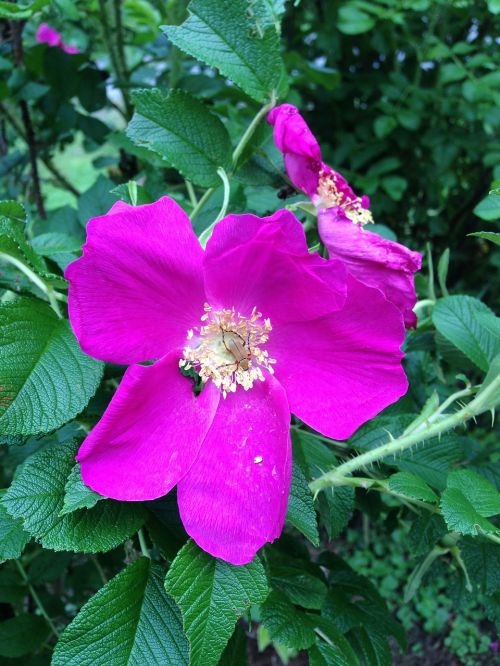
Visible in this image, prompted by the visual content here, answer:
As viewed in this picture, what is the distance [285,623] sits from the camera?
781mm

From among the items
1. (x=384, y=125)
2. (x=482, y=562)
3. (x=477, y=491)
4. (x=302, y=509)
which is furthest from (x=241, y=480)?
(x=384, y=125)

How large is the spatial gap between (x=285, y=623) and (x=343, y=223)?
0.48 meters

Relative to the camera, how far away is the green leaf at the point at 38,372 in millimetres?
625

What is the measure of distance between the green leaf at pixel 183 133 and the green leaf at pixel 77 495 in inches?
15.3

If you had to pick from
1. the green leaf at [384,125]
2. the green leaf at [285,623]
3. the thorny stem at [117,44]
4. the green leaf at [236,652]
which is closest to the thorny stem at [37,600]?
the green leaf at [236,652]

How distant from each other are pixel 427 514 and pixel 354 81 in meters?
1.66

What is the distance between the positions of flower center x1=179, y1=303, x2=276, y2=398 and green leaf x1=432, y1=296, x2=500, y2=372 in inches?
12.0

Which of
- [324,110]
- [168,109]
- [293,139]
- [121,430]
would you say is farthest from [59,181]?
[121,430]

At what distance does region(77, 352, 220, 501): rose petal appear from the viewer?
0.60 metres

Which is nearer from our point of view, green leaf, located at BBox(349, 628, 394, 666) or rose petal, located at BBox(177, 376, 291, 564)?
rose petal, located at BBox(177, 376, 291, 564)

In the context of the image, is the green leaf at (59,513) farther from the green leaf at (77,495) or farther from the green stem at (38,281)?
the green stem at (38,281)

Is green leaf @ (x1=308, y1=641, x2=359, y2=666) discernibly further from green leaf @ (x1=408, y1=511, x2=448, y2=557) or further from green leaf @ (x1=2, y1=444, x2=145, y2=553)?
green leaf @ (x1=2, y1=444, x2=145, y2=553)

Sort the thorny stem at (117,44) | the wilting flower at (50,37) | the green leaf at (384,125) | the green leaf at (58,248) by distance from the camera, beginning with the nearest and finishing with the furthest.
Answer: the green leaf at (58,248)
the thorny stem at (117,44)
the wilting flower at (50,37)
the green leaf at (384,125)

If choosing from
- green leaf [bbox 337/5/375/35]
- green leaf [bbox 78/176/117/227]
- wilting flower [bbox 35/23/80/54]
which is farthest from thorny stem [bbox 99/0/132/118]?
green leaf [bbox 337/5/375/35]
